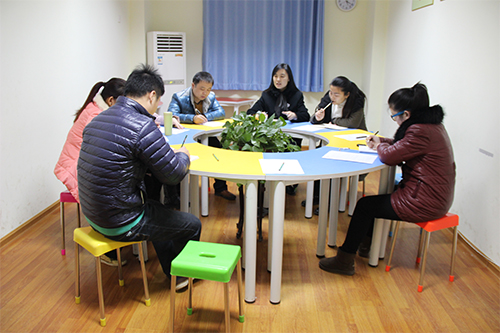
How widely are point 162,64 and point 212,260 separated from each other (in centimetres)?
411

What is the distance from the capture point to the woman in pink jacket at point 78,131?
90.6 inches

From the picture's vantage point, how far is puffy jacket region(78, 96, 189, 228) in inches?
67.4

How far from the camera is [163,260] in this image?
216 centimetres

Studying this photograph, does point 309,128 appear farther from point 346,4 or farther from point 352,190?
point 346,4

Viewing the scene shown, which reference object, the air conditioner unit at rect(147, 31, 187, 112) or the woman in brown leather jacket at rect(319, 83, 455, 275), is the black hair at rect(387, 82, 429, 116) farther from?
the air conditioner unit at rect(147, 31, 187, 112)

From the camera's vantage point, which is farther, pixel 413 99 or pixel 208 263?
pixel 413 99

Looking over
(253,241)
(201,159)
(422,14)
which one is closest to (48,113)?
(201,159)

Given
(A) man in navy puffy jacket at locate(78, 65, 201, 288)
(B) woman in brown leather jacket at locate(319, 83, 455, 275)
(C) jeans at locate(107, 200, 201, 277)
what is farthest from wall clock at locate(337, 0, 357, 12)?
(C) jeans at locate(107, 200, 201, 277)

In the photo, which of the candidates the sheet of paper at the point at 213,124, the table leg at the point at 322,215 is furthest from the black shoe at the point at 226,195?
the table leg at the point at 322,215

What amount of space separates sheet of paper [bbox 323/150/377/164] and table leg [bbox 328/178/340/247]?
0.19m

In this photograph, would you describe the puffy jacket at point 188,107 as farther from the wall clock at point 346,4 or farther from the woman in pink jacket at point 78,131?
the wall clock at point 346,4

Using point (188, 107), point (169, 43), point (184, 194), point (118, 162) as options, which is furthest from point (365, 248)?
point (169, 43)

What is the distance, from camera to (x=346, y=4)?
5.45 meters

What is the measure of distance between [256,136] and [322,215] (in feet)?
2.26
